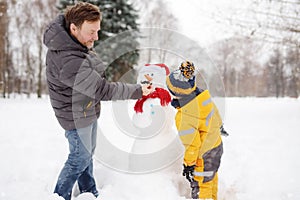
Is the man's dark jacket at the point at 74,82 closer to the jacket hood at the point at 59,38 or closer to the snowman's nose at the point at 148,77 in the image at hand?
the jacket hood at the point at 59,38

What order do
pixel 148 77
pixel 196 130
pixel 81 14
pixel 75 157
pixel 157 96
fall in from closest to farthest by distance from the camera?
pixel 81 14
pixel 75 157
pixel 196 130
pixel 148 77
pixel 157 96

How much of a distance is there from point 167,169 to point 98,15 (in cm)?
150

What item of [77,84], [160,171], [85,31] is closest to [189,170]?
[160,171]

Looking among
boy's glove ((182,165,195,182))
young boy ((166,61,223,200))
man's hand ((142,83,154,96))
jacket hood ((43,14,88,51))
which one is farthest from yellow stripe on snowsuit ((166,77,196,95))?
jacket hood ((43,14,88,51))

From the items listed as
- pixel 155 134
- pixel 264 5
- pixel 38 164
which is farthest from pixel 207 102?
pixel 264 5

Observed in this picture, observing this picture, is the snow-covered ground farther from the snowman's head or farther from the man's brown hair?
the man's brown hair

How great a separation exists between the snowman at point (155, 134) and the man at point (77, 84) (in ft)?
1.28

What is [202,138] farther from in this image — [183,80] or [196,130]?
[183,80]

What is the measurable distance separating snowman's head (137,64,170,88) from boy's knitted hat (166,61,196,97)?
30cm

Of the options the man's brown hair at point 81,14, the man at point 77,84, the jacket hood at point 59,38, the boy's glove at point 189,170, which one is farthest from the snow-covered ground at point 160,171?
the man's brown hair at point 81,14

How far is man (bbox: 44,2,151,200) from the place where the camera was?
1.99 metres

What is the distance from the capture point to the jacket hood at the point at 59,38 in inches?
78.0

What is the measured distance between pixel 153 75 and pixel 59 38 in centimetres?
91

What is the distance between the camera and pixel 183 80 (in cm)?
227
